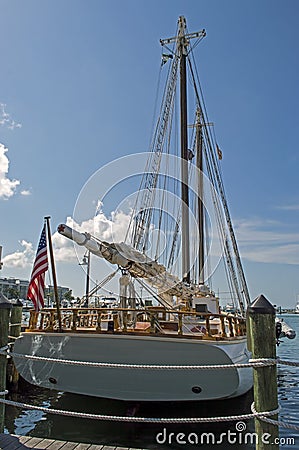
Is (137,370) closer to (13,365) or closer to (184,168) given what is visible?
(13,365)

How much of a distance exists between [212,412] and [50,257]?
5310 millimetres

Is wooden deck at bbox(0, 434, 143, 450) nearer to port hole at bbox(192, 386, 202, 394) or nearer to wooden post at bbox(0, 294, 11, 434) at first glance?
wooden post at bbox(0, 294, 11, 434)

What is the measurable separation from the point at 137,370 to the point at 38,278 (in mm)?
2821

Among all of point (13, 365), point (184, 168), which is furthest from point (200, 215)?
point (13, 365)

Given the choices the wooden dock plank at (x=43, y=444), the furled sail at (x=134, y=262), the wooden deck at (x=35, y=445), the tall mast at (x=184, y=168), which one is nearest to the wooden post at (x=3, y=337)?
the wooden deck at (x=35, y=445)

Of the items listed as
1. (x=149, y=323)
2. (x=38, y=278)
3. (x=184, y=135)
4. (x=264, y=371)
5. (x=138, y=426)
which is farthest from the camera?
(x=184, y=135)

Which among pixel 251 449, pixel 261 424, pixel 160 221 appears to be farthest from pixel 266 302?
pixel 160 221

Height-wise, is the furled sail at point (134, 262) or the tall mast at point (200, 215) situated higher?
the tall mast at point (200, 215)

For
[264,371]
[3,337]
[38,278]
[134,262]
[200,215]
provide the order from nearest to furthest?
1. [264,371]
2. [3,337]
3. [38,278]
4. [134,262]
5. [200,215]

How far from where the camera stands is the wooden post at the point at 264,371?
3.72 m

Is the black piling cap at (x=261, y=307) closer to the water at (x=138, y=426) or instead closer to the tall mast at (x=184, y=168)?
the water at (x=138, y=426)

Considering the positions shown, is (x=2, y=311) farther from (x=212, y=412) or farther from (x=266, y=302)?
(x=212, y=412)

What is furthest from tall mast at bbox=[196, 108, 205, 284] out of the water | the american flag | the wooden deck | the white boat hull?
the wooden deck

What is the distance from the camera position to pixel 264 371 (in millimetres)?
3779
